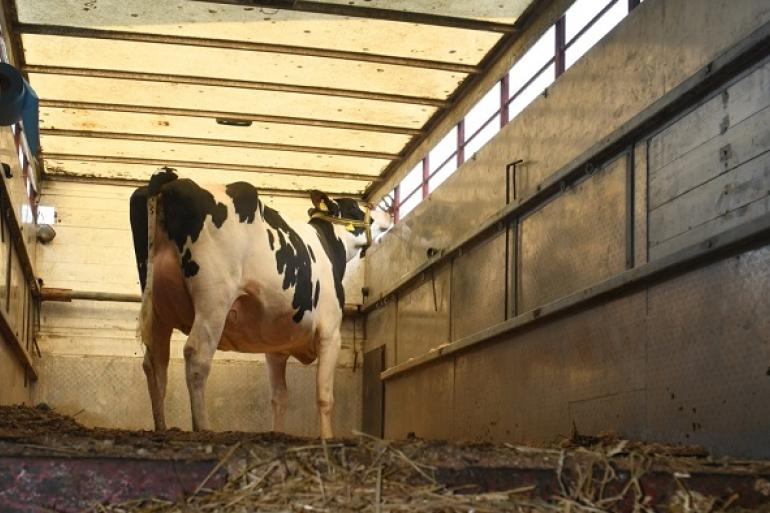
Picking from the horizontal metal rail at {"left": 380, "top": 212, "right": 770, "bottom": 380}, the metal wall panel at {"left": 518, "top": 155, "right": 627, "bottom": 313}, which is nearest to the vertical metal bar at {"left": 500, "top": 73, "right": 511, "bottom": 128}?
the metal wall panel at {"left": 518, "top": 155, "right": 627, "bottom": 313}

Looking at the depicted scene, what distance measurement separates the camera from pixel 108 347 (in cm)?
1351

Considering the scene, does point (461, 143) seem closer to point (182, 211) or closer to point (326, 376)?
point (326, 376)

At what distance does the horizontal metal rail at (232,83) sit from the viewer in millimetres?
10641

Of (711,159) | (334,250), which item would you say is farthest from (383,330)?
(711,159)

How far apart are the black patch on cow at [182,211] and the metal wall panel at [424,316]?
3747mm

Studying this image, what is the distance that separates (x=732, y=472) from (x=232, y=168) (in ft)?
34.5

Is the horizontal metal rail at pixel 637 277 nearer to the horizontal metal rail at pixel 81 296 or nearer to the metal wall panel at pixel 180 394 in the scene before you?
the metal wall panel at pixel 180 394

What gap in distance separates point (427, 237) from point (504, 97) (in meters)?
2.01

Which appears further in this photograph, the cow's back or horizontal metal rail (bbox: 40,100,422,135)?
horizontal metal rail (bbox: 40,100,422,135)

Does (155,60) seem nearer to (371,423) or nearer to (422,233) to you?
(422,233)

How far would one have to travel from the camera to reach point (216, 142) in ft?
41.9

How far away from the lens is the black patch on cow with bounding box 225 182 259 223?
7594mm

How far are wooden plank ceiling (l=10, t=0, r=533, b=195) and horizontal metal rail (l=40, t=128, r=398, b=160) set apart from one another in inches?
0.7

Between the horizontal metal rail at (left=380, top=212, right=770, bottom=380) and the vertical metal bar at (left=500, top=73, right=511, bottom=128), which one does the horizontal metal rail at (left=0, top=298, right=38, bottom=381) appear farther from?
the vertical metal bar at (left=500, top=73, right=511, bottom=128)
